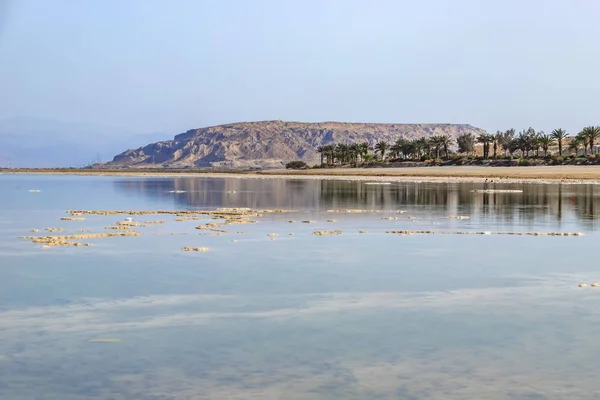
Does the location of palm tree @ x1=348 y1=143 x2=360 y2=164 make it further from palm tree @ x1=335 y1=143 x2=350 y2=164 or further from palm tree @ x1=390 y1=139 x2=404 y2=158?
palm tree @ x1=390 y1=139 x2=404 y2=158

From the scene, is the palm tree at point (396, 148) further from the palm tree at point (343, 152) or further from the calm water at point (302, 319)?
the calm water at point (302, 319)

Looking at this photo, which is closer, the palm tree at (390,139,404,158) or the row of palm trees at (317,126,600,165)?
the row of palm trees at (317,126,600,165)

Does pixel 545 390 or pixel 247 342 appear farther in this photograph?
pixel 247 342

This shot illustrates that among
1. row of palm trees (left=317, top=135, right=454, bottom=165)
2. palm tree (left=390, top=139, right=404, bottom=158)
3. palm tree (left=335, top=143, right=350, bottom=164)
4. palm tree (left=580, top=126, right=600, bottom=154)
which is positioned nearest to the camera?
palm tree (left=580, top=126, right=600, bottom=154)

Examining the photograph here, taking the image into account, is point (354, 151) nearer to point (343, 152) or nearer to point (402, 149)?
point (343, 152)

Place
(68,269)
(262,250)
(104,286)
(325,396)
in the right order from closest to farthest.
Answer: (325,396) → (104,286) → (68,269) → (262,250)

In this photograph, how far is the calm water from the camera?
8.78 metres

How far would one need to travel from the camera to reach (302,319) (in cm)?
1198

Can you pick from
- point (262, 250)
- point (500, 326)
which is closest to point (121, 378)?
point (500, 326)

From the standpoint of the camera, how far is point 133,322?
11.8 m

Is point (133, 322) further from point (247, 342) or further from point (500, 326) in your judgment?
point (500, 326)

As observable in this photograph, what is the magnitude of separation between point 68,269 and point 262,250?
5.75m

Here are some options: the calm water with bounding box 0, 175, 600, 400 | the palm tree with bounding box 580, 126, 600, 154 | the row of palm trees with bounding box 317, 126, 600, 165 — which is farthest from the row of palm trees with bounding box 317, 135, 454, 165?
the calm water with bounding box 0, 175, 600, 400

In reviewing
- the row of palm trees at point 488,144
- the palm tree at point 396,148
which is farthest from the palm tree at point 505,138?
the palm tree at point 396,148
